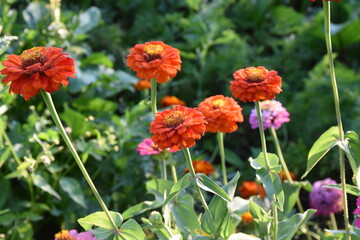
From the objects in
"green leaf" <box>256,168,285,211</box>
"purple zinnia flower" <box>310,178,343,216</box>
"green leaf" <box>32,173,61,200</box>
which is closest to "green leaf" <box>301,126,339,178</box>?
"green leaf" <box>256,168,285,211</box>

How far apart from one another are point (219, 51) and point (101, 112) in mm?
799

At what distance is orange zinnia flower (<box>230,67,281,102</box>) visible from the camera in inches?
50.7

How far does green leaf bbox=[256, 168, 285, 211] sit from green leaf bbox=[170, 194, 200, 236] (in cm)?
24

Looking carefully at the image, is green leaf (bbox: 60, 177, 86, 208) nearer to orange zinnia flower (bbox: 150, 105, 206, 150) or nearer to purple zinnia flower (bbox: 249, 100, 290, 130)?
purple zinnia flower (bbox: 249, 100, 290, 130)

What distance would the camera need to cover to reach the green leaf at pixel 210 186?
1.23m

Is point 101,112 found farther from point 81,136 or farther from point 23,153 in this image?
point 23,153

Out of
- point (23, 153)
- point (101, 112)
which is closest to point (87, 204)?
point (23, 153)

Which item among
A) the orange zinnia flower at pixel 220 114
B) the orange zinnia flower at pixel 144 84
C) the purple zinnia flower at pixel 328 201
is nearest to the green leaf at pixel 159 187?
the orange zinnia flower at pixel 220 114

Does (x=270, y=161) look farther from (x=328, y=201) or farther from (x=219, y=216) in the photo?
(x=328, y=201)

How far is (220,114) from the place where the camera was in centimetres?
148

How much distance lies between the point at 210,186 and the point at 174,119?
165 mm

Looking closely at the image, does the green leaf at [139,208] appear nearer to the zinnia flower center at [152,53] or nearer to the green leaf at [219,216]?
the green leaf at [219,216]

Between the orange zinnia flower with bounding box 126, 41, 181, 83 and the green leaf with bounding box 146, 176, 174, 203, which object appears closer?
the orange zinnia flower with bounding box 126, 41, 181, 83

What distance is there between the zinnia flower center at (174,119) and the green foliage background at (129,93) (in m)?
0.76
